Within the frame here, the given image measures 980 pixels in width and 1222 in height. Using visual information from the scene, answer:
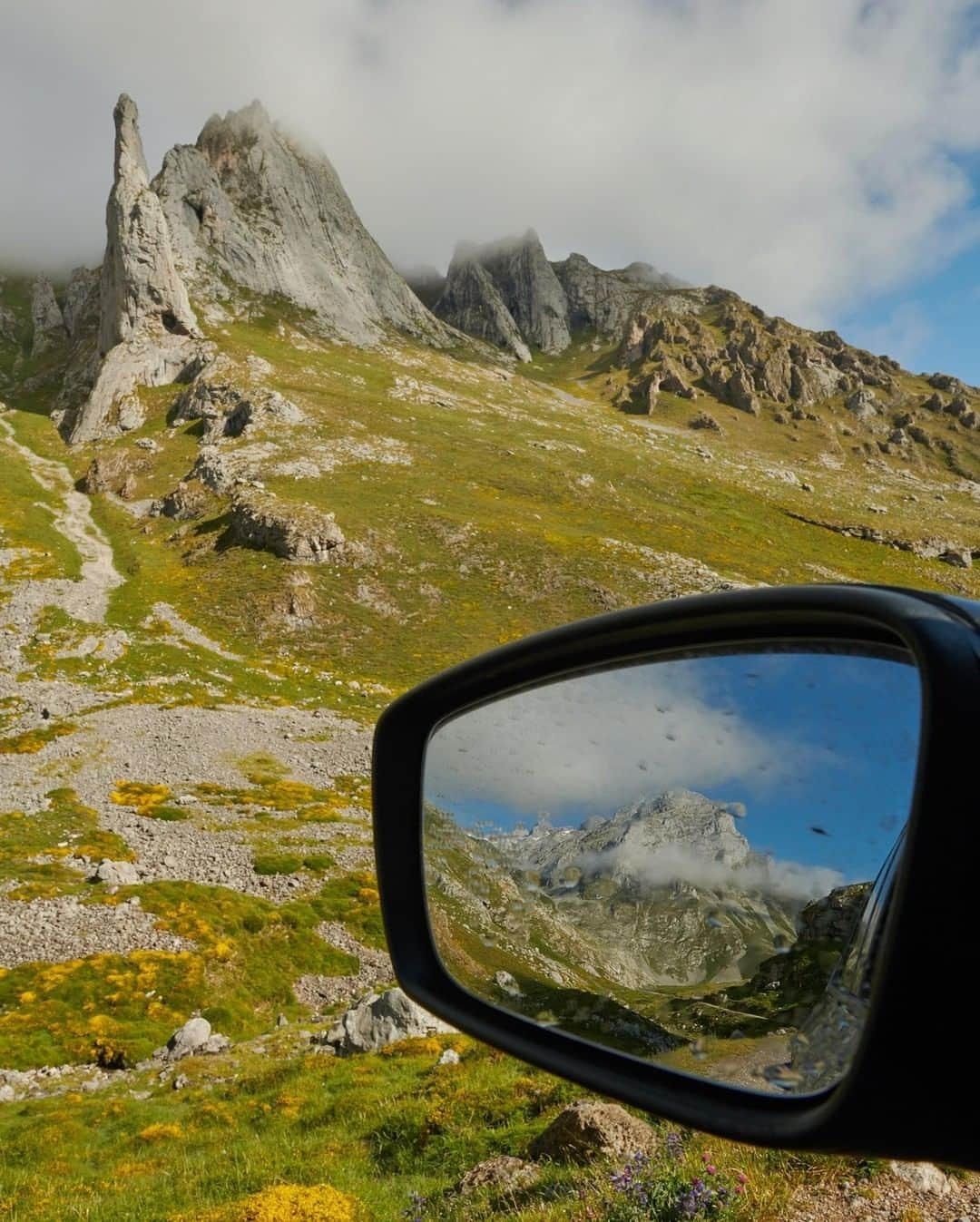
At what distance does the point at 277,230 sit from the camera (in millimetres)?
147125

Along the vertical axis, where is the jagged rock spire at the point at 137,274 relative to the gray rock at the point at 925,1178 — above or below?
above

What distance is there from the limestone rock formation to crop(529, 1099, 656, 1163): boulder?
14049 cm

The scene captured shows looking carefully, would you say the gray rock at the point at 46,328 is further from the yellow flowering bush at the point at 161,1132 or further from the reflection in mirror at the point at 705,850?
the reflection in mirror at the point at 705,850

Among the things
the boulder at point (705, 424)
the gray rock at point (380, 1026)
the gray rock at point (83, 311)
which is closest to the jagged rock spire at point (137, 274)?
the gray rock at point (83, 311)

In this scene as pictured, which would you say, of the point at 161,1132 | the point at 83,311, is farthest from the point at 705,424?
the point at 161,1132

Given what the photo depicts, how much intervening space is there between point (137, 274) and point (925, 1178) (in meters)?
129

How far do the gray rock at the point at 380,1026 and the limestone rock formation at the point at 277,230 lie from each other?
442 feet

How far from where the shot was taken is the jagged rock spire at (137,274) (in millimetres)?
109688

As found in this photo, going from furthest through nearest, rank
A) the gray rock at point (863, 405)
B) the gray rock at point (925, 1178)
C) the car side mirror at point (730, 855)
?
the gray rock at point (863, 405) → the gray rock at point (925, 1178) → the car side mirror at point (730, 855)

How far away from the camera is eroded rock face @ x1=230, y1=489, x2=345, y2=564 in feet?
192

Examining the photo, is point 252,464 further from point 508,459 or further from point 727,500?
point 727,500

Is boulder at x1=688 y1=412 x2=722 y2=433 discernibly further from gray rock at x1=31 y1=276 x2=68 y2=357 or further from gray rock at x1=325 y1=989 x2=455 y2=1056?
gray rock at x1=325 y1=989 x2=455 y2=1056

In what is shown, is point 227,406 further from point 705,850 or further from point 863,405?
point 863,405

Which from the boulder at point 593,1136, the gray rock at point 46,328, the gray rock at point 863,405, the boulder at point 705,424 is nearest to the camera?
the boulder at point 593,1136
